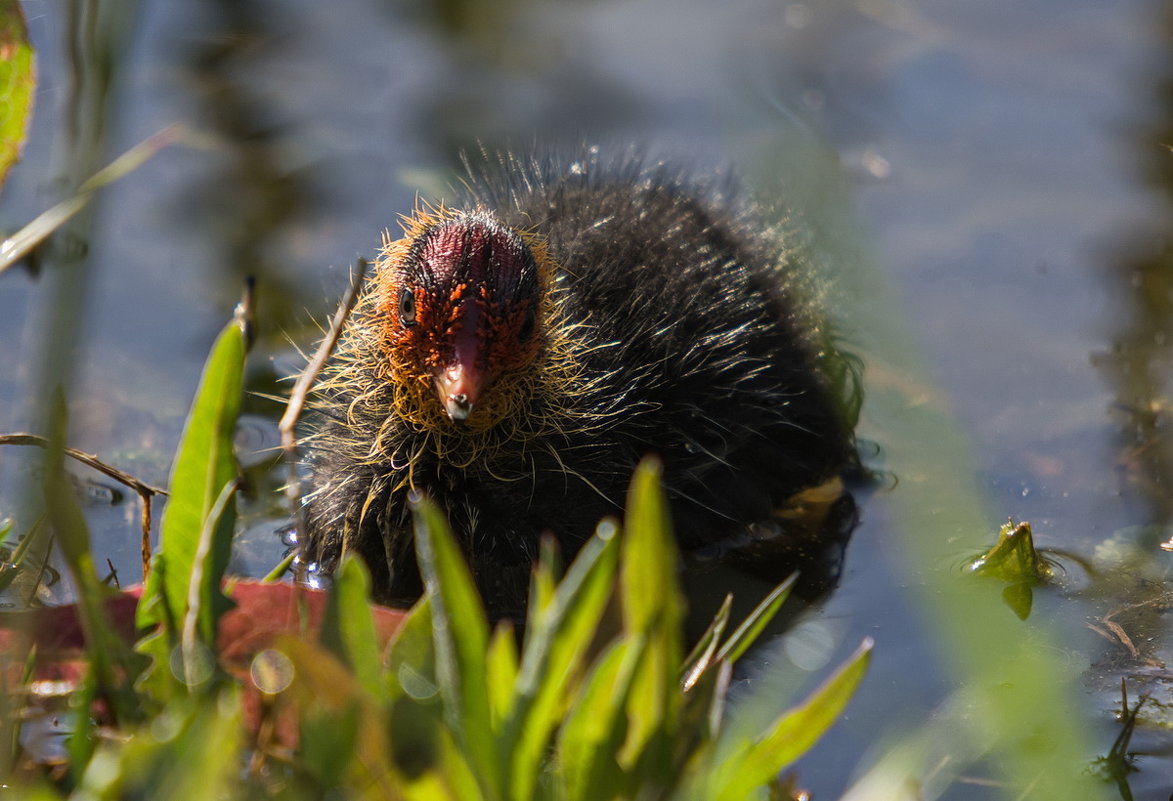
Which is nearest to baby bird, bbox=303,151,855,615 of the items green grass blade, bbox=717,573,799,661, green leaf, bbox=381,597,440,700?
green grass blade, bbox=717,573,799,661

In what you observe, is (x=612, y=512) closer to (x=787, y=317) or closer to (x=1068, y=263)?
(x=787, y=317)

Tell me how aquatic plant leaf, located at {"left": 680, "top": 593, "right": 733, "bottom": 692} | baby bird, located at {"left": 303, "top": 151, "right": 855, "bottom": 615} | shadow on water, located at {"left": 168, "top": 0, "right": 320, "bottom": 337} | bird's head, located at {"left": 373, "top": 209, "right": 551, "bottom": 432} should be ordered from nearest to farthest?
aquatic plant leaf, located at {"left": 680, "top": 593, "right": 733, "bottom": 692}, bird's head, located at {"left": 373, "top": 209, "right": 551, "bottom": 432}, baby bird, located at {"left": 303, "top": 151, "right": 855, "bottom": 615}, shadow on water, located at {"left": 168, "top": 0, "right": 320, "bottom": 337}

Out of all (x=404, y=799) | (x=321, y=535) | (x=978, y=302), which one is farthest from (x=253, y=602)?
(x=978, y=302)

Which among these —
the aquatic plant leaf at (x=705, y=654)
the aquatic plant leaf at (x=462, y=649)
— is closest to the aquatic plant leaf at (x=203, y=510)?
the aquatic plant leaf at (x=462, y=649)

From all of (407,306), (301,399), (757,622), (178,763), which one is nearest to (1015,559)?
(757,622)

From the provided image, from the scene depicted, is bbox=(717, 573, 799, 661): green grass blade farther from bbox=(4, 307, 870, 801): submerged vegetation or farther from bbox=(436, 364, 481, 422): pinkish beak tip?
bbox=(436, 364, 481, 422): pinkish beak tip

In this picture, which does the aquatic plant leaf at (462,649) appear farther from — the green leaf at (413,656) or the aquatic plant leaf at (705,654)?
the aquatic plant leaf at (705,654)

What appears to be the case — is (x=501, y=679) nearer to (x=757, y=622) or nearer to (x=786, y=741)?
(x=786, y=741)

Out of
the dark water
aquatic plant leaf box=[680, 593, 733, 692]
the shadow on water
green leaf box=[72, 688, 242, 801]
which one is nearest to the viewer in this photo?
green leaf box=[72, 688, 242, 801]
